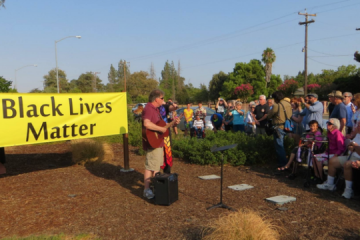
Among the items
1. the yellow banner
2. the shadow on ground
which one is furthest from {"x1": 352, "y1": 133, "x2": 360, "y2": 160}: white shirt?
the shadow on ground

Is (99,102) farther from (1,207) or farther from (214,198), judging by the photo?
(214,198)

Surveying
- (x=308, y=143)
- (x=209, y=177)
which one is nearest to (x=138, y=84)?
(x=209, y=177)

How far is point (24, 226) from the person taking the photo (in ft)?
15.3

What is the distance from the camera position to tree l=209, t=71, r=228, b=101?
6297 cm

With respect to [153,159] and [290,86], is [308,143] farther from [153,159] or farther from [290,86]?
[290,86]

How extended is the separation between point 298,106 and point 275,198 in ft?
14.9

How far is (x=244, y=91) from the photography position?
172ft

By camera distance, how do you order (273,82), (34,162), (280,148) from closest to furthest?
1. (280,148)
2. (34,162)
3. (273,82)

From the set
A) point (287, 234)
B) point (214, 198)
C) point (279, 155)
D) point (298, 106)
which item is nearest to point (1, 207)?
point (214, 198)

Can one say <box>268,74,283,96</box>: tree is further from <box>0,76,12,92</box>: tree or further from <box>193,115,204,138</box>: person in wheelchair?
<box>0,76,12,92</box>: tree

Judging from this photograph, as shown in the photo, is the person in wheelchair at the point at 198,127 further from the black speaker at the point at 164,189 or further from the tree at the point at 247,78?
the tree at the point at 247,78

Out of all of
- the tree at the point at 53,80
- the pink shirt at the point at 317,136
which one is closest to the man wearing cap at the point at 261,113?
the pink shirt at the point at 317,136

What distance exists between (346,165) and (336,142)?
698mm

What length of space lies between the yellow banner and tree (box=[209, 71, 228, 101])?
183ft
